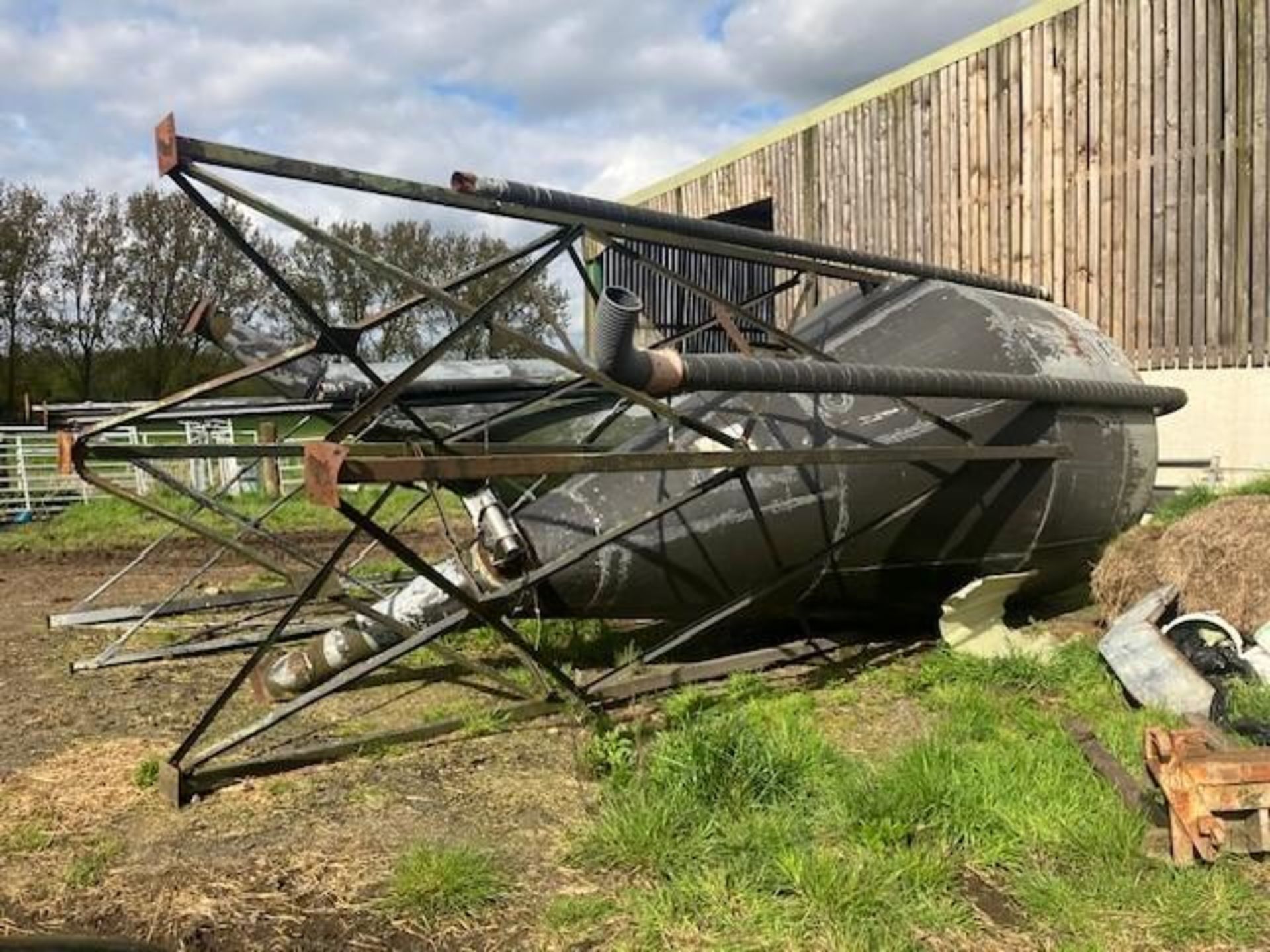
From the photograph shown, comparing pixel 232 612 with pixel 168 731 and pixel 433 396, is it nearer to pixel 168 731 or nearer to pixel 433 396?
pixel 433 396

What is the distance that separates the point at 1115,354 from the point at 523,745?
5.81 meters

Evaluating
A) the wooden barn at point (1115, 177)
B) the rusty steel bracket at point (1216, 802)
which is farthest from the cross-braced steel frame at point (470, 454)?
the wooden barn at point (1115, 177)

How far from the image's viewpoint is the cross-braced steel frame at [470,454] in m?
4.86

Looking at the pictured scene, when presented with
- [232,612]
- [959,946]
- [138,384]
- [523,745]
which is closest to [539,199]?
[523,745]

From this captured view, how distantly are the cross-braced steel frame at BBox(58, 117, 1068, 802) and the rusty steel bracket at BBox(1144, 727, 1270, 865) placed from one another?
2.28 meters

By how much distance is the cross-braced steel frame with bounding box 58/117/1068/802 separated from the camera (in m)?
4.86

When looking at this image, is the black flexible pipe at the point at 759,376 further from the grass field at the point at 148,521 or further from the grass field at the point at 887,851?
the grass field at the point at 148,521

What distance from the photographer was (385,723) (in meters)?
6.34

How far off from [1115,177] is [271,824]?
11901 mm

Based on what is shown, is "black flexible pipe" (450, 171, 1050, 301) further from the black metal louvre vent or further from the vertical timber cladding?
the black metal louvre vent

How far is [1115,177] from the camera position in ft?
41.8

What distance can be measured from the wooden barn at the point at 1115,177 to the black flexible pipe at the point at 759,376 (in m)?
3.56

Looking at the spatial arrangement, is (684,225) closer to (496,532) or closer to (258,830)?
(496,532)

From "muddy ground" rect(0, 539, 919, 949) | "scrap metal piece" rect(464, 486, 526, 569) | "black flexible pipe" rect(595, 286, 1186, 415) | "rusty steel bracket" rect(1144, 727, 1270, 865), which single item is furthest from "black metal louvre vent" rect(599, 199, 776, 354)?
"rusty steel bracket" rect(1144, 727, 1270, 865)
